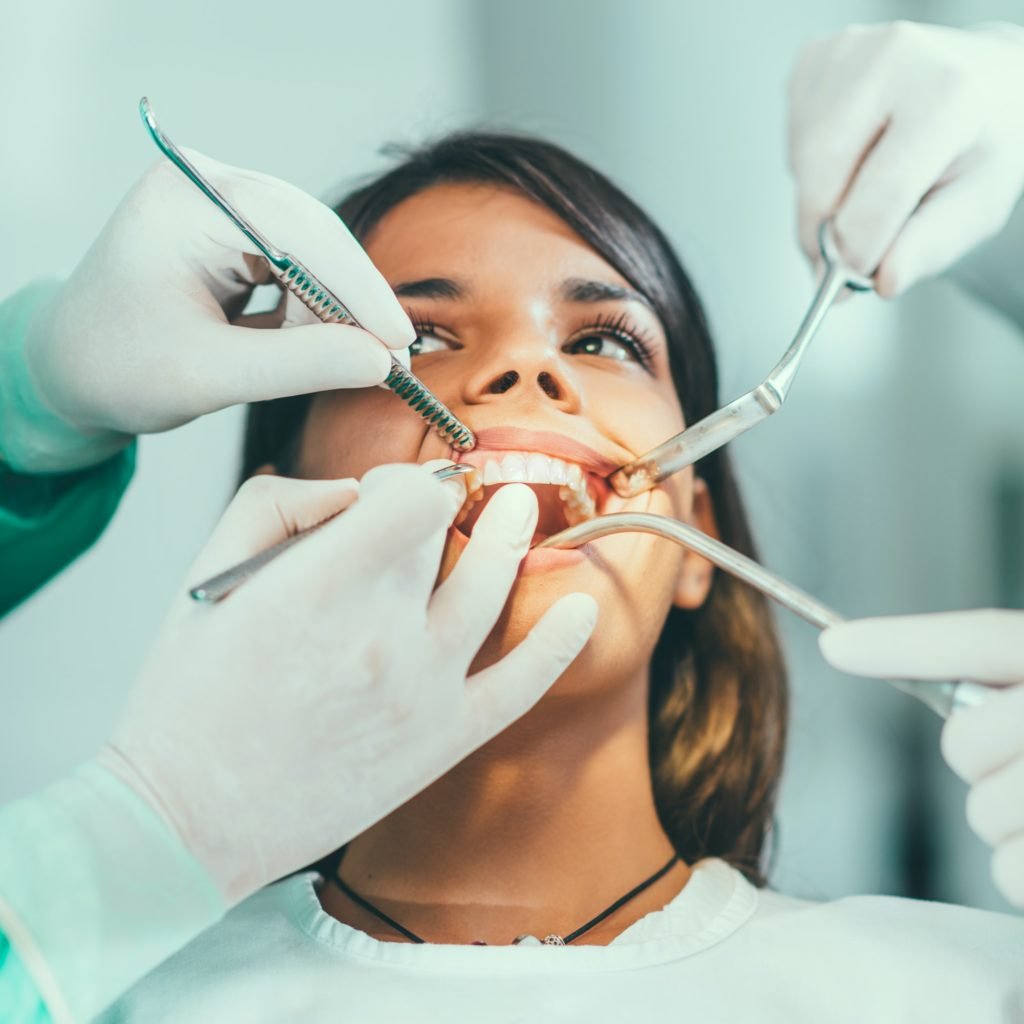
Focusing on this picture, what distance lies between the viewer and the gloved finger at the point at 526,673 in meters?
0.92

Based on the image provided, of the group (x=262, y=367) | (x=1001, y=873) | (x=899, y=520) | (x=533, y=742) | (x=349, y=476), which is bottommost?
(x=899, y=520)

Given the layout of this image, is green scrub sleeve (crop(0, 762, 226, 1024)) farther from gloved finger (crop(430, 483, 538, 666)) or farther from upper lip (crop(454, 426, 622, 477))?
upper lip (crop(454, 426, 622, 477))

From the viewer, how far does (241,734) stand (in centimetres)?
82

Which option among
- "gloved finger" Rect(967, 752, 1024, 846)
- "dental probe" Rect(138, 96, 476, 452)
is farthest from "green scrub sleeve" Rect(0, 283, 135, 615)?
"gloved finger" Rect(967, 752, 1024, 846)

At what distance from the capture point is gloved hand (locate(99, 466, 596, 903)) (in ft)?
2.68

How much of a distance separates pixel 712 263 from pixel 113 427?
45.3 inches

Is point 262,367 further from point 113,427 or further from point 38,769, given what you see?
point 38,769

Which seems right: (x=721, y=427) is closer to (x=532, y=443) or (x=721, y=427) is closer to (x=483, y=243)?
(x=532, y=443)

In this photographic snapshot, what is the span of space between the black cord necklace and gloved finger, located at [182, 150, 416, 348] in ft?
1.99

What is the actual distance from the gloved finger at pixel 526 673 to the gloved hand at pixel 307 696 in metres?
0.02

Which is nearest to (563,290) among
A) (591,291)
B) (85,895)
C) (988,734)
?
(591,291)

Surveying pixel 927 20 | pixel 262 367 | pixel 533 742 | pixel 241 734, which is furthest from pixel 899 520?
pixel 241 734

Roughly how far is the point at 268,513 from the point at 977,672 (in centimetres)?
60

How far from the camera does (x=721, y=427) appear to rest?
1047 mm
